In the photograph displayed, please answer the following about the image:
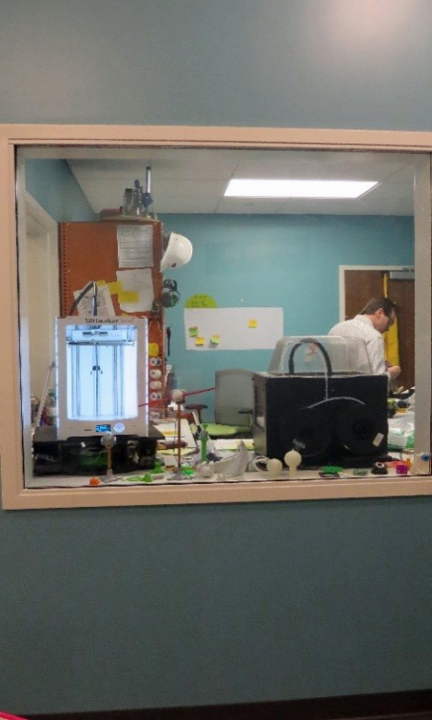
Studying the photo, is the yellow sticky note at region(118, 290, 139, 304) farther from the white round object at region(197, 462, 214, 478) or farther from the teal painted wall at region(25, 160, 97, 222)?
the white round object at region(197, 462, 214, 478)

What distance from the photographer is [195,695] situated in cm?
179

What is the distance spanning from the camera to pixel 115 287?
2.83 meters

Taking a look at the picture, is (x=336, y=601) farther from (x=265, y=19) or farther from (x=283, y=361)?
(x=265, y=19)

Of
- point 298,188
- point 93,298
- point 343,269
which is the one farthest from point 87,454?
point 343,269

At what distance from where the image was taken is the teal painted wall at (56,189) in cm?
274

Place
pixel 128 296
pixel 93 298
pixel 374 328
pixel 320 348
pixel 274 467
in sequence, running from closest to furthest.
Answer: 1. pixel 274 467
2. pixel 320 348
3. pixel 93 298
4. pixel 128 296
5. pixel 374 328

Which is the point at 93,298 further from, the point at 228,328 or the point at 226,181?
the point at 228,328

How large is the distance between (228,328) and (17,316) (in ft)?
12.2

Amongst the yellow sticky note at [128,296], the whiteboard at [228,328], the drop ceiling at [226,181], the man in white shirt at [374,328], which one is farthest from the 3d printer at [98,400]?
the whiteboard at [228,328]

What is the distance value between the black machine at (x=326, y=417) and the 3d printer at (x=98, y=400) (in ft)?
1.31

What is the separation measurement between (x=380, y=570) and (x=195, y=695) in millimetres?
674

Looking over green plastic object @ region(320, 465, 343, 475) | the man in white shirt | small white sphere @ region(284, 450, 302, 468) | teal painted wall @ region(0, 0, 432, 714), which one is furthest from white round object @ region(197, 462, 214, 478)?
the man in white shirt

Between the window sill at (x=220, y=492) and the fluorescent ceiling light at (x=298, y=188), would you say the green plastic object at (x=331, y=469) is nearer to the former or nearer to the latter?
the window sill at (x=220, y=492)

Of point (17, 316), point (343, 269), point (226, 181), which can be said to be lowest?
point (17, 316)
